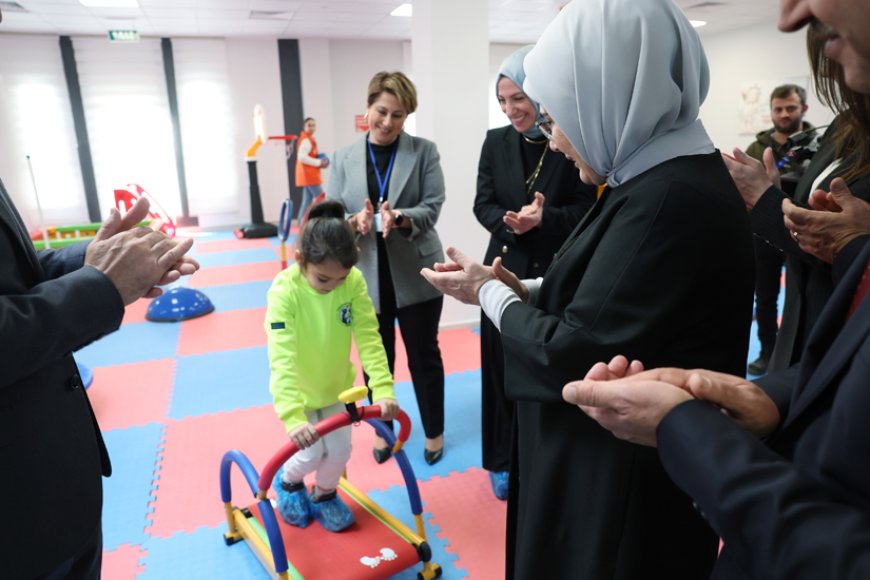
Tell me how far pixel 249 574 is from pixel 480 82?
349 centimetres

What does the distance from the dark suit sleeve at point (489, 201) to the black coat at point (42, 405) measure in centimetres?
174

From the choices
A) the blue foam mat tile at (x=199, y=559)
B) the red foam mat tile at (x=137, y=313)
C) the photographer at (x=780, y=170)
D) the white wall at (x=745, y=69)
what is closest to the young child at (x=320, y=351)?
the blue foam mat tile at (x=199, y=559)

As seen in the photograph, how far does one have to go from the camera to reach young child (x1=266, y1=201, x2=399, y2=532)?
81.3 inches

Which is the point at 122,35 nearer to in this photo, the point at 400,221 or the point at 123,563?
the point at 400,221

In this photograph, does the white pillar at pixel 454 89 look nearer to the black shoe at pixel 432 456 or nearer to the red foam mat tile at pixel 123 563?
the black shoe at pixel 432 456

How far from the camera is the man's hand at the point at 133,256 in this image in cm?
120

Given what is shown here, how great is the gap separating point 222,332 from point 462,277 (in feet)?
13.4

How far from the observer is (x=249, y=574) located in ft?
7.36

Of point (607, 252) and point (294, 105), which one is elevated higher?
point (294, 105)

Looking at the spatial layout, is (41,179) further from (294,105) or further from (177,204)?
(294,105)

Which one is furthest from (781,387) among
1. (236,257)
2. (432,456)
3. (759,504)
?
(236,257)

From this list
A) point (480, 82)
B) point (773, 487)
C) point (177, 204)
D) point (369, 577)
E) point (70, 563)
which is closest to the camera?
point (773, 487)

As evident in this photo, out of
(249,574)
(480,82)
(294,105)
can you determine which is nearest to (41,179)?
(294,105)

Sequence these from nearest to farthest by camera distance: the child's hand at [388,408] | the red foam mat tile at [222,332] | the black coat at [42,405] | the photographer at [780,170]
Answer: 1. the black coat at [42,405]
2. the child's hand at [388,408]
3. the photographer at [780,170]
4. the red foam mat tile at [222,332]
